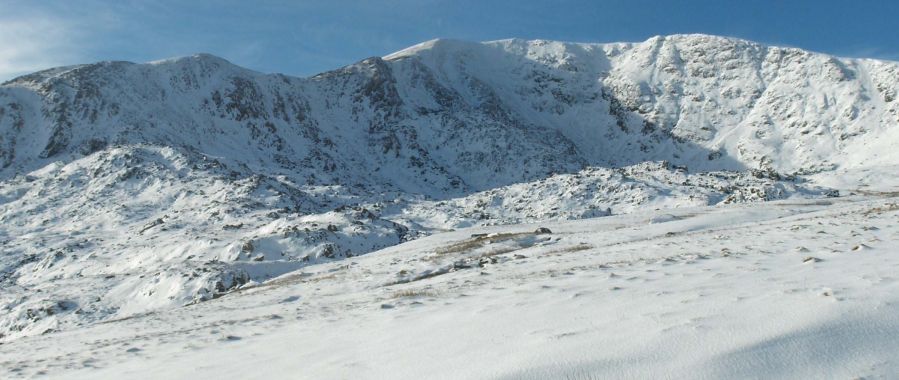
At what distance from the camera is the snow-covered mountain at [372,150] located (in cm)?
3906

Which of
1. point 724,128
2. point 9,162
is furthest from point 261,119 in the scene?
point 724,128

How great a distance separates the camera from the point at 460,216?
58.1 m

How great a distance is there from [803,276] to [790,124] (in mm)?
111528

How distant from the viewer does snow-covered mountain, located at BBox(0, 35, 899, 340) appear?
3906 centimetres

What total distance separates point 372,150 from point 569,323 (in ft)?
322

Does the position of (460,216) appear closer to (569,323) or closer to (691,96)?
(569,323)

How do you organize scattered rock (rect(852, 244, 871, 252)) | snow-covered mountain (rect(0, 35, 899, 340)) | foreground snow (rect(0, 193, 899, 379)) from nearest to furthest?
foreground snow (rect(0, 193, 899, 379)) < scattered rock (rect(852, 244, 871, 252)) < snow-covered mountain (rect(0, 35, 899, 340))

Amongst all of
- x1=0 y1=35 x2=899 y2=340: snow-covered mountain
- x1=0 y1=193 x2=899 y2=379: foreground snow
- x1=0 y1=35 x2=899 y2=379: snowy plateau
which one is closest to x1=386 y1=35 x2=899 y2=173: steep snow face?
x1=0 y1=35 x2=899 y2=340: snow-covered mountain

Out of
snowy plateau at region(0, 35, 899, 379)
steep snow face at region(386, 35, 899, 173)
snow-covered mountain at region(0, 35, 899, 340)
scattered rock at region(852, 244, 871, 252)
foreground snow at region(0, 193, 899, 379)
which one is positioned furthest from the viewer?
steep snow face at region(386, 35, 899, 173)

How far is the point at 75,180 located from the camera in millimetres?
67875

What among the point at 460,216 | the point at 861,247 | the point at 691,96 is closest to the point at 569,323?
the point at 861,247

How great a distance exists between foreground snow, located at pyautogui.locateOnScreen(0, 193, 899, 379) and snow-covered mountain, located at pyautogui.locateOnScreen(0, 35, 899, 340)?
13.9 metres

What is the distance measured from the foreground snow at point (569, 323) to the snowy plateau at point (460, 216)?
0.06 m

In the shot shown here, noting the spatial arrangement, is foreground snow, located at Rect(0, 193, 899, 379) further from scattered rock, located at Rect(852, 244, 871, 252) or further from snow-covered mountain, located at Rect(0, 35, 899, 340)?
snow-covered mountain, located at Rect(0, 35, 899, 340)
